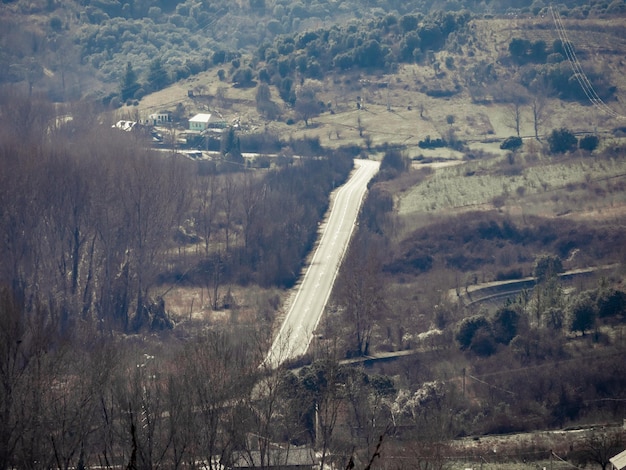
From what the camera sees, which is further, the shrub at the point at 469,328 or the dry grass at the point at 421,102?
the dry grass at the point at 421,102

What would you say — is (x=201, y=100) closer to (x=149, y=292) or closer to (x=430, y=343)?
(x=149, y=292)

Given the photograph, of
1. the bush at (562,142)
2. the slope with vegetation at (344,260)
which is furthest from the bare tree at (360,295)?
the bush at (562,142)

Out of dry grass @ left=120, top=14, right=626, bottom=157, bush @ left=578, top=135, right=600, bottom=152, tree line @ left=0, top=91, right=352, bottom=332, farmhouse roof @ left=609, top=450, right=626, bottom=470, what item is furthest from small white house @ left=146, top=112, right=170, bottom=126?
farmhouse roof @ left=609, top=450, right=626, bottom=470

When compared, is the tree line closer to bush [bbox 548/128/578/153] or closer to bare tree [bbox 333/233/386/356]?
bare tree [bbox 333/233/386/356]

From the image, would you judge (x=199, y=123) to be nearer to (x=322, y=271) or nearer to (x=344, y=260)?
(x=322, y=271)

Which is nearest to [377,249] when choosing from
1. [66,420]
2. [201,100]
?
[66,420]

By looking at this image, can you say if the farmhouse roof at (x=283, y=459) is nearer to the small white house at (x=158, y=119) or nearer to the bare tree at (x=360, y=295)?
the bare tree at (x=360, y=295)
